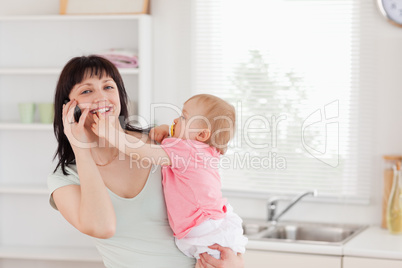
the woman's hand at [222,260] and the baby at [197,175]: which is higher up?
the baby at [197,175]

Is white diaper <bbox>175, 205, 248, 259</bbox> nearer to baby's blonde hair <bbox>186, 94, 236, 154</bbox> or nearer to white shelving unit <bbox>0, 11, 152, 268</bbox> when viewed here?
baby's blonde hair <bbox>186, 94, 236, 154</bbox>

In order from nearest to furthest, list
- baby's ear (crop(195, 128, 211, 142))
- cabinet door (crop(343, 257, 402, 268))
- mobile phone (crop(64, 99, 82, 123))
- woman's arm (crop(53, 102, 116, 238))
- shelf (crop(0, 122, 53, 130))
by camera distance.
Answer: woman's arm (crop(53, 102, 116, 238)) → mobile phone (crop(64, 99, 82, 123)) → baby's ear (crop(195, 128, 211, 142)) → cabinet door (crop(343, 257, 402, 268)) → shelf (crop(0, 122, 53, 130))

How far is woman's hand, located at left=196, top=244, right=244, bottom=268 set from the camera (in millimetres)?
1756

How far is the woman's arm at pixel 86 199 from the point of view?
160 cm

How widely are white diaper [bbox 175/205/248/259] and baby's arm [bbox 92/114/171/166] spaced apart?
9.2 inches

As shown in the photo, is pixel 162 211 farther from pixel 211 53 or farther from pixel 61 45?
pixel 61 45

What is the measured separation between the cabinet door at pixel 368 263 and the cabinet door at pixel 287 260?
0.12ft

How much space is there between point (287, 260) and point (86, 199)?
1447 mm

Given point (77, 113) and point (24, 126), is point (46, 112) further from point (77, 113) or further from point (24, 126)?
point (77, 113)

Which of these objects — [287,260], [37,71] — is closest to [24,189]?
[37,71]

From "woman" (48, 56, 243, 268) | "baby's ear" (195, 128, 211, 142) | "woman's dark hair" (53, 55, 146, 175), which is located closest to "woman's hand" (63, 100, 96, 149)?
"woman" (48, 56, 243, 268)

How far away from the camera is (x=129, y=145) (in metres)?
1.67

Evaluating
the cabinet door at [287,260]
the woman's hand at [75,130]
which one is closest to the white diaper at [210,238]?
the woman's hand at [75,130]

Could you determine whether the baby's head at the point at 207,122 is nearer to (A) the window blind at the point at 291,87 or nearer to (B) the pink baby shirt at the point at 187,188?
(B) the pink baby shirt at the point at 187,188
